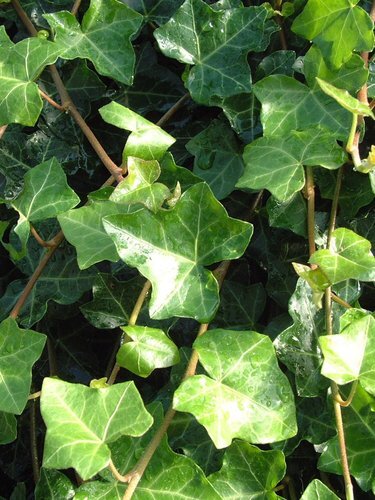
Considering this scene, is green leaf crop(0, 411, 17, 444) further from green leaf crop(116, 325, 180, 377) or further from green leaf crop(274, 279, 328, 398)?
green leaf crop(274, 279, 328, 398)

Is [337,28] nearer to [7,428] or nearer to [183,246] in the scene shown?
[183,246]

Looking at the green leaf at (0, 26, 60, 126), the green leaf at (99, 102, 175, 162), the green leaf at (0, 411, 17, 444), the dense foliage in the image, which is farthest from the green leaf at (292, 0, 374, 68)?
the green leaf at (0, 411, 17, 444)

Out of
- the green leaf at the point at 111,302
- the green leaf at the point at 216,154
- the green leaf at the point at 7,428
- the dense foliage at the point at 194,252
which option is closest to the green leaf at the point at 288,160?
the dense foliage at the point at 194,252

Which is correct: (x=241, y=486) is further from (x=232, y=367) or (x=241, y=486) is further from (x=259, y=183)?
(x=259, y=183)

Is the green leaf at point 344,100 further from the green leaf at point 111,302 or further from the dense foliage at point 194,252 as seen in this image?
the green leaf at point 111,302

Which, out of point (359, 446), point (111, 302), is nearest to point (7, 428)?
point (111, 302)

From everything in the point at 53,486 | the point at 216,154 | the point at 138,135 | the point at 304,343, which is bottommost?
the point at 53,486
